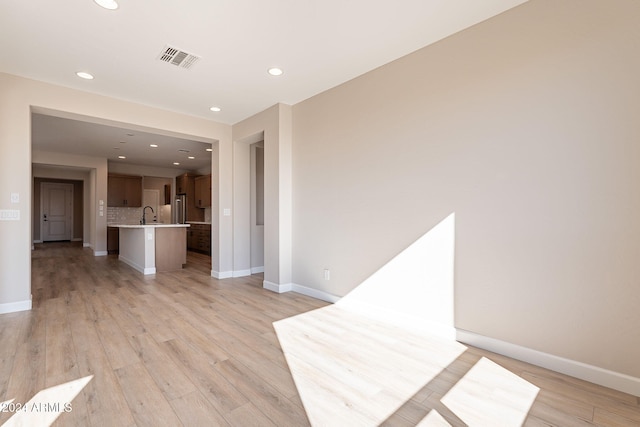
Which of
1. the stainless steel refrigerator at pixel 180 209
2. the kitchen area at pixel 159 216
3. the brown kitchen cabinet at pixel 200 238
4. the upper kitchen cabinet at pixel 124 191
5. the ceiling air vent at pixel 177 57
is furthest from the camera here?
the stainless steel refrigerator at pixel 180 209

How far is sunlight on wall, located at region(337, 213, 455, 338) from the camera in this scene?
267 cm

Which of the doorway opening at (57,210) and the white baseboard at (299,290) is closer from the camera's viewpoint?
the white baseboard at (299,290)

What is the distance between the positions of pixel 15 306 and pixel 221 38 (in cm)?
377

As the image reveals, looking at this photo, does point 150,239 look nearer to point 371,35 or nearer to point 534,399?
point 371,35

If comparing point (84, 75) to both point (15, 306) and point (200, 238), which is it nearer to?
point (15, 306)

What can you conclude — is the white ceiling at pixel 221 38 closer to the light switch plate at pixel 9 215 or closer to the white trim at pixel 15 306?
the light switch plate at pixel 9 215

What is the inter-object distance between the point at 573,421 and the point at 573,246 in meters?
1.08

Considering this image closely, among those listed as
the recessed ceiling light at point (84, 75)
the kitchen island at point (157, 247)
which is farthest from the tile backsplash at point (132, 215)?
the recessed ceiling light at point (84, 75)

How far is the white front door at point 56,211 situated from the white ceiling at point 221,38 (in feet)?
35.8

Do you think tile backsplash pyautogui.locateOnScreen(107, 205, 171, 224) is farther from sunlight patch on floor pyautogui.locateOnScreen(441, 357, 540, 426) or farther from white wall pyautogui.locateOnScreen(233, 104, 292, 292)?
sunlight patch on floor pyautogui.locateOnScreen(441, 357, 540, 426)

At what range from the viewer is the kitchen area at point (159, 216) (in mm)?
5824

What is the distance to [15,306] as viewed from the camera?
3.38 metres

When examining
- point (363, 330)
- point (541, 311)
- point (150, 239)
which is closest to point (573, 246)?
point (541, 311)

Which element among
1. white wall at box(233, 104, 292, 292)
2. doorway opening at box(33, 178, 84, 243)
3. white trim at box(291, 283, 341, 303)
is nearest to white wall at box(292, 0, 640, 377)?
white trim at box(291, 283, 341, 303)
